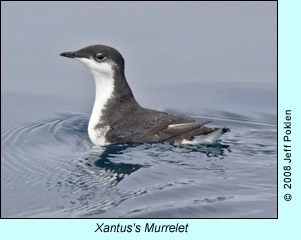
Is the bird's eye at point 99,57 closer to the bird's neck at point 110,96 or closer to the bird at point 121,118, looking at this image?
the bird at point 121,118

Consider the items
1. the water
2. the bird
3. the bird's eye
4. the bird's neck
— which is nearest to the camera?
the water

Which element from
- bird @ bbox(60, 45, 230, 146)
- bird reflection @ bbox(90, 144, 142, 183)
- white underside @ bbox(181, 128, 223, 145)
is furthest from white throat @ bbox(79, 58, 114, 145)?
white underside @ bbox(181, 128, 223, 145)

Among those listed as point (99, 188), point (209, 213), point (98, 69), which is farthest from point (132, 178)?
point (98, 69)

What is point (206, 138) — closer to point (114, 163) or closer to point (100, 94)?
point (114, 163)

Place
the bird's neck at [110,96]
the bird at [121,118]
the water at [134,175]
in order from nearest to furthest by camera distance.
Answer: the water at [134,175], the bird at [121,118], the bird's neck at [110,96]

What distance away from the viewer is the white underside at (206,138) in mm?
13155

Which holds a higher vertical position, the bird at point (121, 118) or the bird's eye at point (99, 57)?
the bird's eye at point (99, 57)

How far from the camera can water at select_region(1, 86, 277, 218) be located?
10781 mm

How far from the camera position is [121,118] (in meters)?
13.4

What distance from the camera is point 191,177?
11.8 metres

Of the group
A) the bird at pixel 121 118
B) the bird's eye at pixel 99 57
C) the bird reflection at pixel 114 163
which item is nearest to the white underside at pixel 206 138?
the bird at pixel 121 118

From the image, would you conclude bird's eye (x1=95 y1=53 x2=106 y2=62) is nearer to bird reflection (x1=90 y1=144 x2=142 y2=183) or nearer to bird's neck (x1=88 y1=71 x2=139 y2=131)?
bird's neck (x1=88 y1=71 x2=139 y2=131)

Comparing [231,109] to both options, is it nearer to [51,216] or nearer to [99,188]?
[99,188]

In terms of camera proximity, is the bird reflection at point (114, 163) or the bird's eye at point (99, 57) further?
the bird's eye at point (99, 57)
